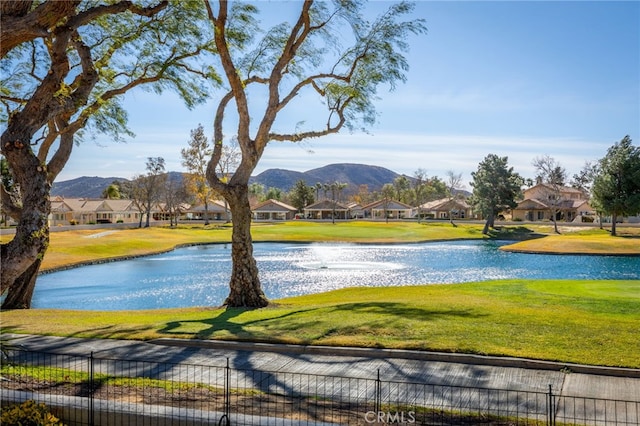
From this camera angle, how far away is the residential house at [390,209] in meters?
112

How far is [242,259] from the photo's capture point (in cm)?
1855

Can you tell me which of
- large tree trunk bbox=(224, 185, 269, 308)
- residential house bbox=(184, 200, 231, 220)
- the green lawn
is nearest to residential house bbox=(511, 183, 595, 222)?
residential house bbox=(184, 200, 231, 220)

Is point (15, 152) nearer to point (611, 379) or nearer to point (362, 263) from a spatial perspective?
point (611, 379)

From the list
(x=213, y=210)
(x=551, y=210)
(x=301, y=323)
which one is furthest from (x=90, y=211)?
(x=301, y=323)

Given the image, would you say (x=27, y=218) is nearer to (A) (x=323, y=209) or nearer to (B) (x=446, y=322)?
(B) (x=446, y=322)

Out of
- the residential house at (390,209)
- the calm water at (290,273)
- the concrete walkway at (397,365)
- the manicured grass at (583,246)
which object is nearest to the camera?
the concrete walkway at (397,365)

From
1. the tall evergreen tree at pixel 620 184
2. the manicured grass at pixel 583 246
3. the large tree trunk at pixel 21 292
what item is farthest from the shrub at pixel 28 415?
the tall evergreen tree at pixel 620 184

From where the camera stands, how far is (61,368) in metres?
10.0

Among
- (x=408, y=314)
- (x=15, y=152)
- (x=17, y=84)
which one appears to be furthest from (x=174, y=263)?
(x=15, y=152)

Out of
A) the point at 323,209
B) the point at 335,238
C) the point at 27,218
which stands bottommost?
the point at 335,238

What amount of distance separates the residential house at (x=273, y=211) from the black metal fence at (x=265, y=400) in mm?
97854

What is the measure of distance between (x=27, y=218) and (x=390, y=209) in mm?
104723

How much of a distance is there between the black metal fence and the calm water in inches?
573

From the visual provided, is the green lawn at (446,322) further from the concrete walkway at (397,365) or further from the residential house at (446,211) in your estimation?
the residential house at (446,211)
